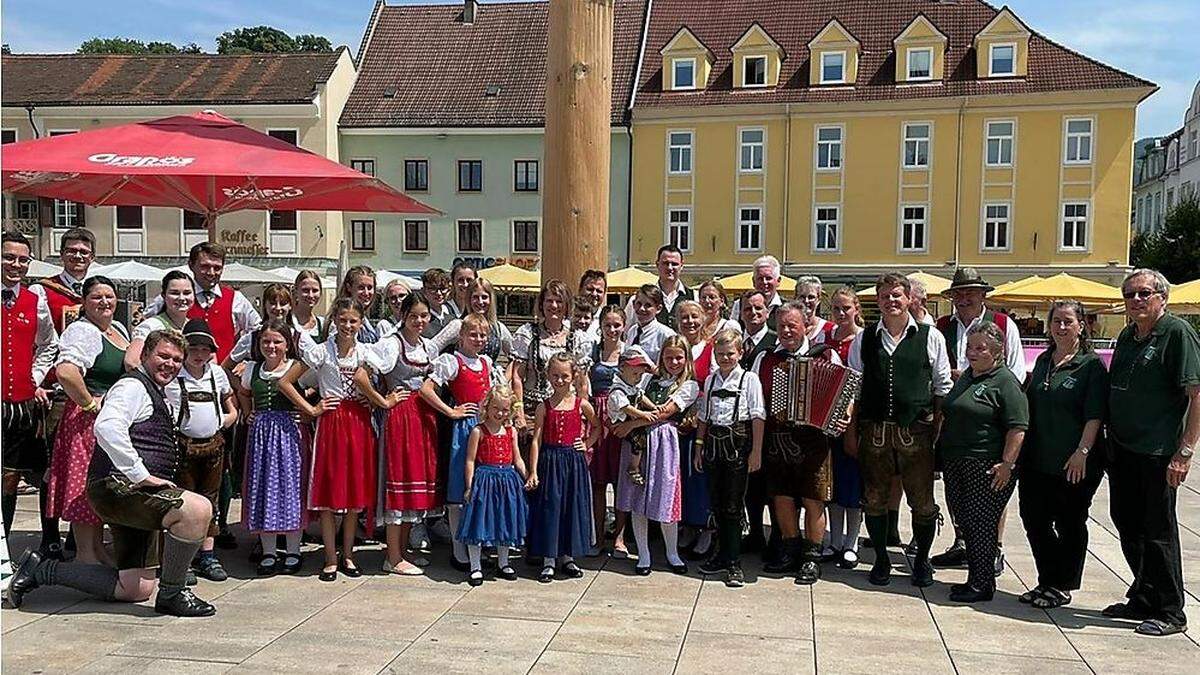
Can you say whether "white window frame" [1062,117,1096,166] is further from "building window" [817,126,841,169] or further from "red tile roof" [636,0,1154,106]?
"building window" [817,126,841,169]

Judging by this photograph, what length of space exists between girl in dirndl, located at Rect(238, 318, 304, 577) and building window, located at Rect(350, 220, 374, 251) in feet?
96.3

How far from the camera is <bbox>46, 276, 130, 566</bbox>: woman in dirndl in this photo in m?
5.48

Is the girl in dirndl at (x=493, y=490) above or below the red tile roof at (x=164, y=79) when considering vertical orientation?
below

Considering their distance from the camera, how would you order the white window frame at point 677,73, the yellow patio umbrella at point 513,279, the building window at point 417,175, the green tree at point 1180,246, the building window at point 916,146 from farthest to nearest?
1. the green tree at point 1180,246
2. the building window at point 417,175
3. the white window frame at point 677,73
4. the building window at point 916,146
5. the yellow patio umbrella at point 513,279

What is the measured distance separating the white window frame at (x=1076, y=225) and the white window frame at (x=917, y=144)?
13.7 feet

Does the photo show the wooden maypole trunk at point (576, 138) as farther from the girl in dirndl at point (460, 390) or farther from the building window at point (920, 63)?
the building window at point (920, 63)

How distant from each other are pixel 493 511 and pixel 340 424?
1027 mm

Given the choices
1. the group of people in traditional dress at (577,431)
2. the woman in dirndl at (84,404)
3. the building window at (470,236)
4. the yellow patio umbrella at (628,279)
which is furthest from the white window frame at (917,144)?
the woman in dirndl at (84,404)

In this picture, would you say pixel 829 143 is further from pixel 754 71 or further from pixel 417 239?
pixel 417 239

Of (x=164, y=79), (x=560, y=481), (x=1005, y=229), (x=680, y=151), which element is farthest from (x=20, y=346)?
(x=164, y=79)

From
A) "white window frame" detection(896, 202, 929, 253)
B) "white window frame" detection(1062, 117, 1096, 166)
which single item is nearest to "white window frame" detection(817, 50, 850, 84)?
"white window frame" detection(896, 202, 929, 253)

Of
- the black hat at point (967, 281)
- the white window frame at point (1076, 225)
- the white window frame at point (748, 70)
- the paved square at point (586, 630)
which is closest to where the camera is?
the paved square at point (586, 630)

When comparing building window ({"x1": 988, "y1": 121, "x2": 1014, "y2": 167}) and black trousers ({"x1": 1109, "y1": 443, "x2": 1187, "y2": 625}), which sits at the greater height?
building window ({"x1": 988, "y1": 121, "x2": 1014, "y2": 167})

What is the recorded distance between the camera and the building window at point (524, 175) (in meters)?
33.6
